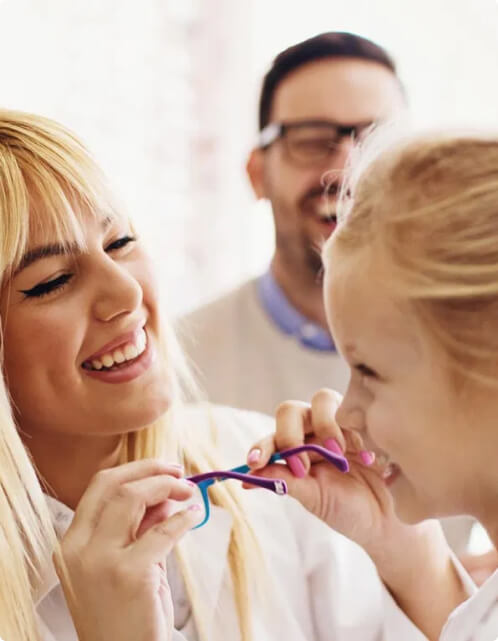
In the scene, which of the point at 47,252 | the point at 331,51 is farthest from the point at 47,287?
the point at 331,51

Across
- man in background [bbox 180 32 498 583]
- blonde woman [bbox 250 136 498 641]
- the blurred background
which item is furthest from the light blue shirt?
blonde woman [bbox 250 136 498 641]

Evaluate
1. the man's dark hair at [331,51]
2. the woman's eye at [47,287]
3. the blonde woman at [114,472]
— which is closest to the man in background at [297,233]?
the man's dark hair at [331,51]

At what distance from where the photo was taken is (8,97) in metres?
0.54

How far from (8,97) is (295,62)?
0.79ft

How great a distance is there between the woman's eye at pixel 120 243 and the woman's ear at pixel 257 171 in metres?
0.41

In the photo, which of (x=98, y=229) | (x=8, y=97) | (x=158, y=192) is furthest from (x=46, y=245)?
(x=158, y=192)

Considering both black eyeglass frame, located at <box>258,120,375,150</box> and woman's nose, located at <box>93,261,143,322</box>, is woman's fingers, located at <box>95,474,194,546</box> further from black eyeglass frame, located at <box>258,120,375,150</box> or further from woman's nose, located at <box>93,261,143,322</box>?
black eyeglass frame, located at <box>258,120,375,150</box>

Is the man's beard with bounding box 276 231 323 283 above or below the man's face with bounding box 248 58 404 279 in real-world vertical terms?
below

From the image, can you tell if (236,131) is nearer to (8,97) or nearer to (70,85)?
(70,85)

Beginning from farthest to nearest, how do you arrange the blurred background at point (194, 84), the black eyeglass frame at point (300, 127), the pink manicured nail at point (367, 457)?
the black eyeglass frame at point (300, 127) < the blurred background at point (194, 84) < the pink manicured nail at point (367, 457)

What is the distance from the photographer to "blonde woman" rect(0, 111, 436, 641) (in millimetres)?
433

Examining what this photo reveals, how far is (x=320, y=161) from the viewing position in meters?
0.75

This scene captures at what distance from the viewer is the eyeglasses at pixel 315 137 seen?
719mm

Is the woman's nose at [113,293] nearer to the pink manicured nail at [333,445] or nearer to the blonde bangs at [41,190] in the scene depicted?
the blonde bangs at [41,190]
